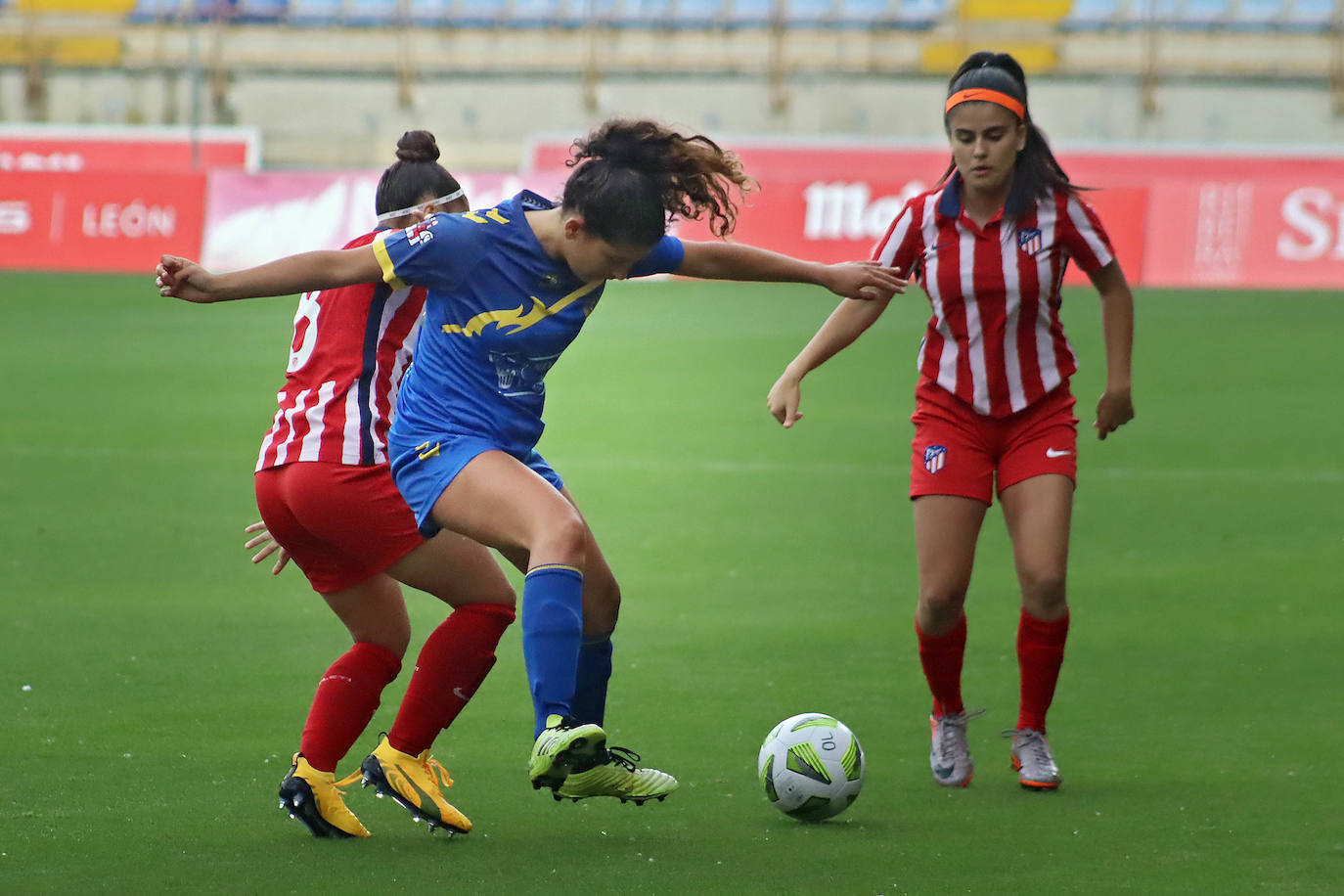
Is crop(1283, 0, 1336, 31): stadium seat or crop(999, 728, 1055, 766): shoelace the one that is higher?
crop(1283, 0, 1336, 31): stadium seat

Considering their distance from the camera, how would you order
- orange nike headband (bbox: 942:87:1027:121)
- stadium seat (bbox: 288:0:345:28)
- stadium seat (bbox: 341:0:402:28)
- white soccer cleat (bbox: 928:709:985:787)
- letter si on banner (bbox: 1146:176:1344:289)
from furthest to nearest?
stadium seat (bbox: 288:0:345:28) → stadium seat (bbox: 341:0:402:28) → letter si on banner (bbox: 1146:176:1344:289) → white soccer cleat (bbox: 928:709:985:787) → orange nike headband (bbox: 942:87:1027:121)

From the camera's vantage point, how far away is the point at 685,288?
24.5 metres

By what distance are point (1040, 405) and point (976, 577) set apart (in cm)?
302

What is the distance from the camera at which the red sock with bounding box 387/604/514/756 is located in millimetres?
4656

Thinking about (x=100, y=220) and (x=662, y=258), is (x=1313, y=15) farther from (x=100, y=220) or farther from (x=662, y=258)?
(x=662, y=258)

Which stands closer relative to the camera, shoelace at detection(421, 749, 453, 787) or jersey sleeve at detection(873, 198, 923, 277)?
shoelace at detection(421, 749, 453, 787)

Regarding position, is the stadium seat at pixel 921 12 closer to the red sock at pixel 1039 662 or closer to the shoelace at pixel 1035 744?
the red sock at pixel 1039 662

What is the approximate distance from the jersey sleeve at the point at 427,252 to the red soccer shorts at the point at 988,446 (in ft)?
5.00

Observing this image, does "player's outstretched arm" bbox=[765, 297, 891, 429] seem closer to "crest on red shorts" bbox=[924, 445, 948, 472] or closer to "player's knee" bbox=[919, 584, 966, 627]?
"crest on red shorts" bbox=[924, 445, 948, 472]

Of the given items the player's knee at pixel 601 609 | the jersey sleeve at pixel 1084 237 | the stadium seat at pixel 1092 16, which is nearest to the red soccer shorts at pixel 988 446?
the jersey sleeve at pixel 1084 237

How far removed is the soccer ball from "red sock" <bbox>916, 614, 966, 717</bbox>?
514 millimetres

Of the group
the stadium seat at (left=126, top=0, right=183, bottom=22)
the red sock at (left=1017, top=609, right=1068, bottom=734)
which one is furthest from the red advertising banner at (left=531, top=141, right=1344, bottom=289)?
the stadium seat at (left=126, top=0, right=183, bottom=22)

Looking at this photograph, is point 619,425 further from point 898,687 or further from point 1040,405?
point 1040,405

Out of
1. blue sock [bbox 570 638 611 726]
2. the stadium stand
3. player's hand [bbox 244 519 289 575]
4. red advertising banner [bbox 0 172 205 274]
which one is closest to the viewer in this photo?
blue sock [bbox 570 638 611 726]
